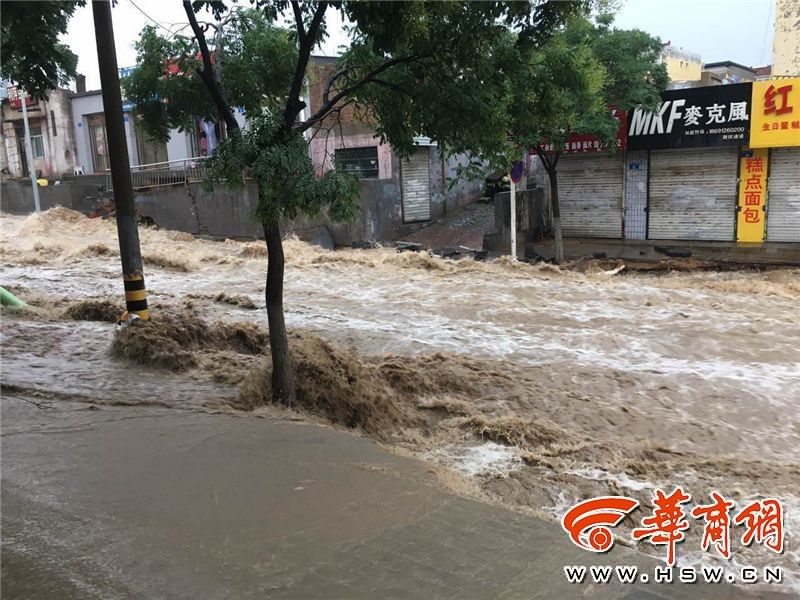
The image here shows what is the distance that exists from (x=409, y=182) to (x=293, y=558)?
67.1ft

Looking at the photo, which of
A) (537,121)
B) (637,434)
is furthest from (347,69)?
(637,434)

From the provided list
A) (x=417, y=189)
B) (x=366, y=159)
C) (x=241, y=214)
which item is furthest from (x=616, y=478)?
(x=366, y=159)

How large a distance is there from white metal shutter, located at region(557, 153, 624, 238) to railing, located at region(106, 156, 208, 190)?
40.8 feet

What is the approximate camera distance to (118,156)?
8461 mm

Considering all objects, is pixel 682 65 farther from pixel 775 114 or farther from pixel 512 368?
pixel 512 368

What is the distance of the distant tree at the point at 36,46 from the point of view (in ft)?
16.2

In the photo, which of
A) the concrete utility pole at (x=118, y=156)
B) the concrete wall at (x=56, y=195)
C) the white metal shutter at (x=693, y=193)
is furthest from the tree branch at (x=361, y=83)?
the concrete wall at (x=56, y=195)

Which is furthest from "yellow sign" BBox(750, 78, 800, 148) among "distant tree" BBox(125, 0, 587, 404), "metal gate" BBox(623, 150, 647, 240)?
"distant tree" BBox(125, 0, 587, 404)

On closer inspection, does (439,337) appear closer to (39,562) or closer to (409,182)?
(39,562)

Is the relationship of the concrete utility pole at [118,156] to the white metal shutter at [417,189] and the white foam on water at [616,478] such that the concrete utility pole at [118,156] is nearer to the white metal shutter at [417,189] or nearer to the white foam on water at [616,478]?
the white foam on water at [616,478]

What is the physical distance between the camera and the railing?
941 inches

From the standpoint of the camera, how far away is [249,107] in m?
7.35

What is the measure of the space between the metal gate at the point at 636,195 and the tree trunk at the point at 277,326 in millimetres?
13715

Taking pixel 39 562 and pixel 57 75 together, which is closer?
pixel 39 562
